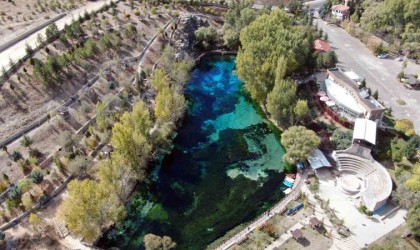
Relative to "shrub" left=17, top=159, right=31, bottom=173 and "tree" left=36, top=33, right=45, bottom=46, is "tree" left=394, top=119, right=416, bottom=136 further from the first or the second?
"tree" left=36, top=33, right=45, bottom=46

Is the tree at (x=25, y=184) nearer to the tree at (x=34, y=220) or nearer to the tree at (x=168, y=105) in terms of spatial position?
the tree at (x=34, y=220)

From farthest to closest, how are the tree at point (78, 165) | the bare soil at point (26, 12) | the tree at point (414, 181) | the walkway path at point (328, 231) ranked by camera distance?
the bare soil at point (26, 12) → the tree at point (78, 165) → the tree at point (414, 181) → the walkway path at point (328, 231)

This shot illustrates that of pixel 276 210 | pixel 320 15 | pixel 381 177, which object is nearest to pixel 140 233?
pixel 276 210

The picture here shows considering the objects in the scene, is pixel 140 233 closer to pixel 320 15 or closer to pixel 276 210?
pixel 276 210

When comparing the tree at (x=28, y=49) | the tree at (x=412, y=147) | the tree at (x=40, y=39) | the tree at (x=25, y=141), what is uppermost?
the tree at (x=40, y=39)

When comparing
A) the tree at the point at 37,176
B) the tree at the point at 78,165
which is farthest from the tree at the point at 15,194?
the tree at the point at 78,165

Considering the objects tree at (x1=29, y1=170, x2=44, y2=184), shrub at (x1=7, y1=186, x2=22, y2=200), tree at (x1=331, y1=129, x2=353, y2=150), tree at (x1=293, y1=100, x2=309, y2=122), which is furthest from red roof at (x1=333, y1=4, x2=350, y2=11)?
shrub at (x1=7, y1=186, x2=22, y2=200)
